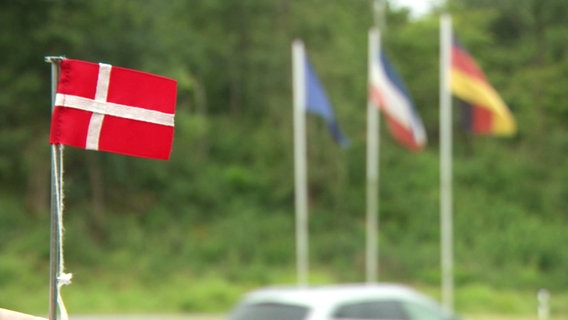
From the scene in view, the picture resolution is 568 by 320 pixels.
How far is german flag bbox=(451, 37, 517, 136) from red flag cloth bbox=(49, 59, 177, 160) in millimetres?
24059

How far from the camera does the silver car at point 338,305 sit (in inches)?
647

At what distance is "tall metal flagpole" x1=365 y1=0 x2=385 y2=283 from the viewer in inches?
1228

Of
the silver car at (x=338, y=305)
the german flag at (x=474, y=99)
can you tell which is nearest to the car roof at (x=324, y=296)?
the silver car at (x=338, y=305)

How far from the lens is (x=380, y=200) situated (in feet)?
169

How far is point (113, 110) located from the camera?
4.93 meters

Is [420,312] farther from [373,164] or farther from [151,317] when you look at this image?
[373,164]

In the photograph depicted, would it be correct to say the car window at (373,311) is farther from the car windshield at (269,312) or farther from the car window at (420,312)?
the car windshield at (269,312)

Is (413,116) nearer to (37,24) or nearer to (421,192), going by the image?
(37,24)

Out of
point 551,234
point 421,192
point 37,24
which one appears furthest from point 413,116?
point 421,192

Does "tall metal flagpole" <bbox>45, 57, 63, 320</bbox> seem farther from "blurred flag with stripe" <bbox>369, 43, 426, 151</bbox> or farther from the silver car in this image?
"blurred flag with stripe" <bbox>369, 43, 426, 151</bbox>

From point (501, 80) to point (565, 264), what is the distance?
45.9 ft

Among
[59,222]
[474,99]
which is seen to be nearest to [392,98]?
[474,99]

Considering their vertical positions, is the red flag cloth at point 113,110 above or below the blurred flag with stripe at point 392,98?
below

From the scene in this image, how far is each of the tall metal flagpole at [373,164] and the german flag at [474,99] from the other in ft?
5.95
